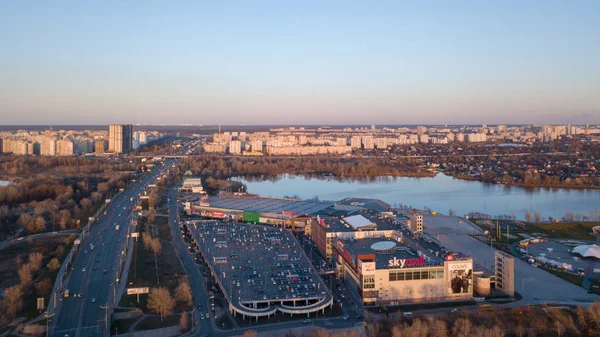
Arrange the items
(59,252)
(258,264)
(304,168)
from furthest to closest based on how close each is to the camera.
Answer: (304,168) < (59,252) < (258,264)

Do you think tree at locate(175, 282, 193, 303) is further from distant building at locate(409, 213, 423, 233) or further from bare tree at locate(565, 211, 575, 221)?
bare tree at locate(565, 211, 575, 221)

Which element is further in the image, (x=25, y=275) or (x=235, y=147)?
(x=235, y=147)

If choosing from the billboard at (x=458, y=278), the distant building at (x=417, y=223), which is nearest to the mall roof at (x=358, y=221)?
the distant building at (x=417, y=223)

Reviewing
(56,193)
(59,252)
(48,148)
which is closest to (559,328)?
(59,252)

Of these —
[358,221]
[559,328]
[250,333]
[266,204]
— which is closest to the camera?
[250,333]

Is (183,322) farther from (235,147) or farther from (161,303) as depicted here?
(235,147)

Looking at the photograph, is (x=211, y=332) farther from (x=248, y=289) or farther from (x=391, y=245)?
(x=391, y=245)

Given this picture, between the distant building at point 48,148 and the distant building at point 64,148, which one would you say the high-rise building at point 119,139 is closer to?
the distant building at point 64,148
